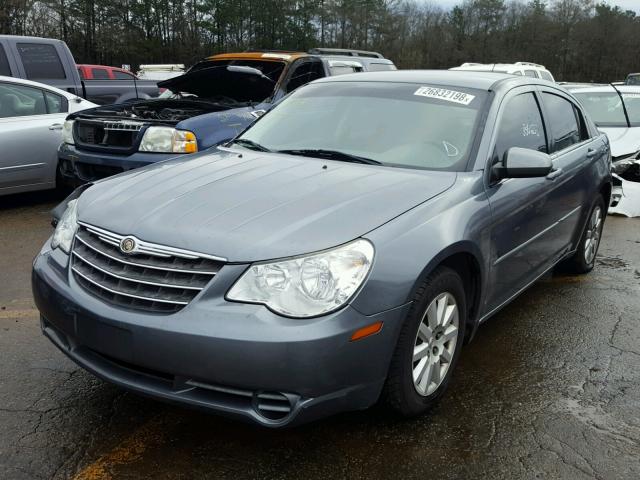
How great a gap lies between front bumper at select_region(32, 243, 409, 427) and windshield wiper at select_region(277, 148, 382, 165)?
3.72 feet

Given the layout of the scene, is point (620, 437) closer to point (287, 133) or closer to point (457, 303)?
point (457, 303)

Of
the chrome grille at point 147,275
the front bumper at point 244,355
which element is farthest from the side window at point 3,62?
the front bumper at point 244,355

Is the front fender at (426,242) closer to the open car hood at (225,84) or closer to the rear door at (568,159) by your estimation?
the rear door at (568,159)

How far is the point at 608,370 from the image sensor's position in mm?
3566

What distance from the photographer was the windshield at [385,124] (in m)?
3.42

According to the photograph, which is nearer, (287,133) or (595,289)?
(287,133)

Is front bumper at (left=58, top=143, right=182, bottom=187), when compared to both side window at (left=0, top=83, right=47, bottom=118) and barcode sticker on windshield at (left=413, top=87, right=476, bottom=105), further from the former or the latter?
barcode sticker on windshield at (left=413, top=87, right=476, bottom=105)

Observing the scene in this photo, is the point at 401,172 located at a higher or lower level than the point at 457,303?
higher

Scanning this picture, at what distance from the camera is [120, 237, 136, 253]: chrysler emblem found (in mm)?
2533

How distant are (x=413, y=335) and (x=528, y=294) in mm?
2489

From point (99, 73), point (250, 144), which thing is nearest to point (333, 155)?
point (250, 144)

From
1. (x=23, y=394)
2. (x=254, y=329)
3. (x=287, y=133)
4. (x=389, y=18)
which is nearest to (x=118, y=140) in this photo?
(x=287, y=133)

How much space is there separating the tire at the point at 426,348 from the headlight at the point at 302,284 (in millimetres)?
367

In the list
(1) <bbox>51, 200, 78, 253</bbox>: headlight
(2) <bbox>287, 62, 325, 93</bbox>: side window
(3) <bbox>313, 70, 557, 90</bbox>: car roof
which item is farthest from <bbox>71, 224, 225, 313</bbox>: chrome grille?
(2) <bbox>287, 62, 325, 93</bbox>: side window
